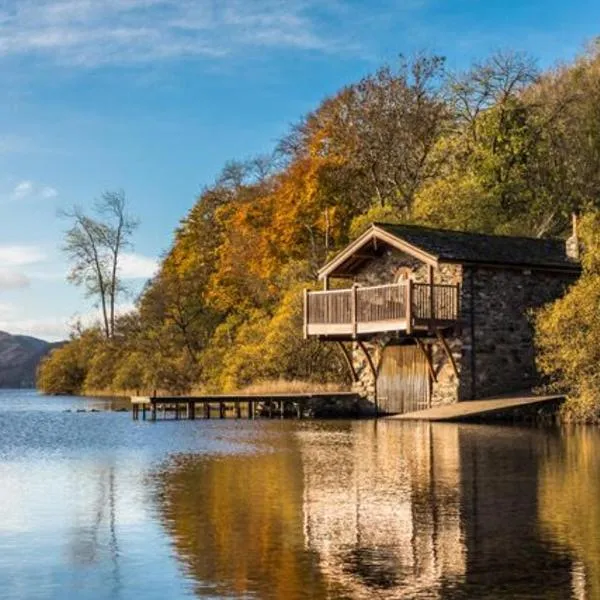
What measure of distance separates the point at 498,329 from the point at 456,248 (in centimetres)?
316

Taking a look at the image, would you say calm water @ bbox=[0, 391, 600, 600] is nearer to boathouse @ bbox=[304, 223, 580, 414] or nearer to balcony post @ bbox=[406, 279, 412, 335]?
balcony post @ bbox=[406, 279, 412, 335]

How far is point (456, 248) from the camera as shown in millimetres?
36031

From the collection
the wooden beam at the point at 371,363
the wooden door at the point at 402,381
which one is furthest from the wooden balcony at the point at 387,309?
the wooden door at the point at 402,381

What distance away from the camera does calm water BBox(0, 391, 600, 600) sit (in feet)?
33.0

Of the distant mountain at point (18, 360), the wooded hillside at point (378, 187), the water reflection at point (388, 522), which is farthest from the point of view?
→ the distant mountain at point (18, 360)

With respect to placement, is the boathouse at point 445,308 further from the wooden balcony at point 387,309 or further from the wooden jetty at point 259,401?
the wooden jetty at point 259,401

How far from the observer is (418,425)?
32594 millimetres

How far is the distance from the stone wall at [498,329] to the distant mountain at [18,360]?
90801 millimetres

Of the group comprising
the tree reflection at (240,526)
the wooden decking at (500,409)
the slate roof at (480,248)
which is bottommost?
the tree reflection at (240,526)

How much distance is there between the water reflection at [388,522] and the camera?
10.0 m

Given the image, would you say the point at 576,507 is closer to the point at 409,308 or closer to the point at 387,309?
the point at 409,308

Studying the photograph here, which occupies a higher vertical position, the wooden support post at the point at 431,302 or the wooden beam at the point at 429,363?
the wooden support post at the point at 431,302

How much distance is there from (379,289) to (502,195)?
16.9 meters

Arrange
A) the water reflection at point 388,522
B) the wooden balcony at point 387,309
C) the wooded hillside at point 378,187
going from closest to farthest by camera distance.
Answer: the water reflection at point 388,522 < the wooden balcony at point 387,309 < the wooded hillside at point 378,187
